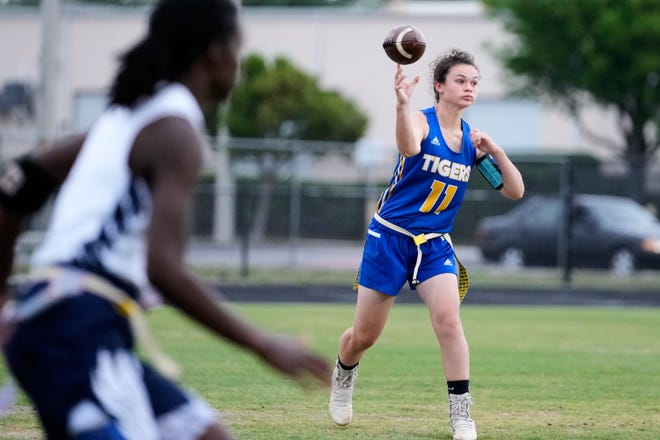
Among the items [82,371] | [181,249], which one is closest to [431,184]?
[181,249]

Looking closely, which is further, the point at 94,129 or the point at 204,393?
the point at 204,393

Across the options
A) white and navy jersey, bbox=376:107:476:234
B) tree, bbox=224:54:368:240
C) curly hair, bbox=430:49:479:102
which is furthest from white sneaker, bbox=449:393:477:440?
tree, bbox=224:54:368:240

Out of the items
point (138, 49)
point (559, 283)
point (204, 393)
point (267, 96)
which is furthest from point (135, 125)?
point (267, 96)

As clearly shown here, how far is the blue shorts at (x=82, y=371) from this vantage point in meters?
3.50

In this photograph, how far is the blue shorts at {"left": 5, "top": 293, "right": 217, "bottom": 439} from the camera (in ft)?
11.5

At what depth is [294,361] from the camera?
355 centimetres

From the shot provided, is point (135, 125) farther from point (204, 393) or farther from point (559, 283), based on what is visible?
point (559, 283)

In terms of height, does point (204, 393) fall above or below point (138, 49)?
below

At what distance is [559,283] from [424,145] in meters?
16.8

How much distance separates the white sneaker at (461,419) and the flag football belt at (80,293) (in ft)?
12.6

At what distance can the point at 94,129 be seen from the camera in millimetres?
3883

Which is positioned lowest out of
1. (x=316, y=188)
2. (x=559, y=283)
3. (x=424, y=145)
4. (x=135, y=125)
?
(x=559, y=283)

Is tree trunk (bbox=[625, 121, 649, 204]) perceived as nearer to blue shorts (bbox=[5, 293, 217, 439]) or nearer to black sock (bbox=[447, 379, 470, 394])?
black sock (bbox=[447, 379, 470, 394])

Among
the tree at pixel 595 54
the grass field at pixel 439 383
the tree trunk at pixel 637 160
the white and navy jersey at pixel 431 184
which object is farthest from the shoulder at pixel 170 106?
the tree at pixel 595 54
